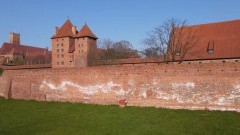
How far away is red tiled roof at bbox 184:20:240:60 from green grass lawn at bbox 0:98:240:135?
13.9 metres

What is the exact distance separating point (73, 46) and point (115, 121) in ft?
93.7

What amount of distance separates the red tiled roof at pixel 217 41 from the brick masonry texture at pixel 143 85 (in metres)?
11.8

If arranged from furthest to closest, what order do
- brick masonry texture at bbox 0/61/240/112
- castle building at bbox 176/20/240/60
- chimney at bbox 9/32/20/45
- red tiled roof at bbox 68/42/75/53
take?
1. chimney at bbox 9/32/20/45
2. red tiled roof at bbox 68/42/75/53
3. castle building at bbox 176/20/240/60
4. brick masonry texture at bbox 0/61/240/112

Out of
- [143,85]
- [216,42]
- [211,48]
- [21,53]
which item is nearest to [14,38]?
[21,53]

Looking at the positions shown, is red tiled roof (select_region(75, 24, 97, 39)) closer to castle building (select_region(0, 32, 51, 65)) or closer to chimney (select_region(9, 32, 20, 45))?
castle building (select_region(0, 32, 51, 65))

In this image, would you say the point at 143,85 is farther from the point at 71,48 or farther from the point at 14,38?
the point at 14,38

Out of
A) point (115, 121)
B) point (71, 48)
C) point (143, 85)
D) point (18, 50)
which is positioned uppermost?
point (18, 50)

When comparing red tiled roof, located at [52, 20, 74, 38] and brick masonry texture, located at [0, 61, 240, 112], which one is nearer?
brick masonry texture, located at [0, 61, 240, 112]

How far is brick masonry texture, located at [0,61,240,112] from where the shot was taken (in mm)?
18125

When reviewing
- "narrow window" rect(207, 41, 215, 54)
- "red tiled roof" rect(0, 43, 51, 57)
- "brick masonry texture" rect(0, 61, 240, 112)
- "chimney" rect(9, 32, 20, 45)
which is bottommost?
→ "brick masonry texture" rect(0, 61, 240, 112)

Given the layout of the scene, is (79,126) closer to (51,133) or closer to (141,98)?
(51,133)

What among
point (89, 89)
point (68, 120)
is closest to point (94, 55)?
point (89, 89)

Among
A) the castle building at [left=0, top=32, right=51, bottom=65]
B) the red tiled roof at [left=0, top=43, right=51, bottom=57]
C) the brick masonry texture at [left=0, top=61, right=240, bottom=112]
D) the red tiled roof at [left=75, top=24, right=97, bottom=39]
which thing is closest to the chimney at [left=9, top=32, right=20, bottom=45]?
the castle building at [left=0, top=32, right=51, bottom=65]

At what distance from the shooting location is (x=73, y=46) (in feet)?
144
